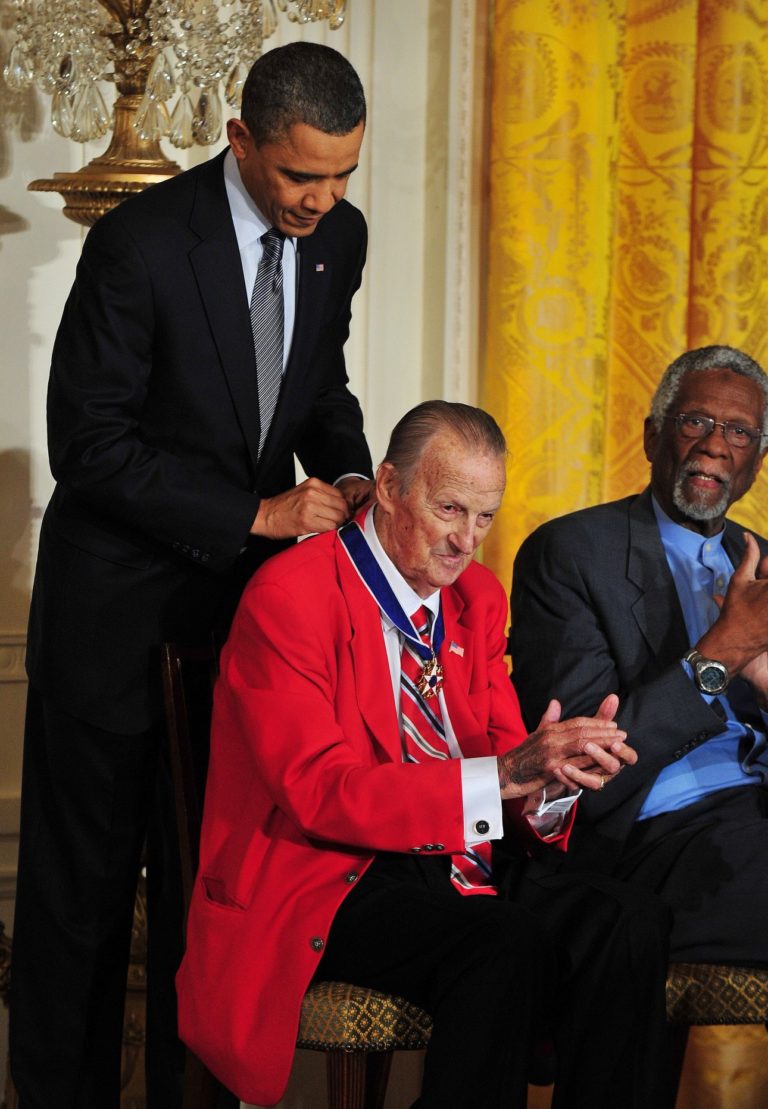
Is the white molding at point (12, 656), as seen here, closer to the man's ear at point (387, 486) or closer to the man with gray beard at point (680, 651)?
the man with gray beard at point (680, 651)

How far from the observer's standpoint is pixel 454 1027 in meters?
2.20

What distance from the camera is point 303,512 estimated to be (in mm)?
2453

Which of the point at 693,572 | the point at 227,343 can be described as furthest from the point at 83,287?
the point at 693,572

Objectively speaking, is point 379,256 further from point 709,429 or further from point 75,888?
point 75,888

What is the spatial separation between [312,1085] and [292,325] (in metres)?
1.84

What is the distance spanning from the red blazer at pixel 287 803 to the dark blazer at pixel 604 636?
447 mm

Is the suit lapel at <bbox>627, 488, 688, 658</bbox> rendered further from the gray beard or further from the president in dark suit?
the president in dark suit

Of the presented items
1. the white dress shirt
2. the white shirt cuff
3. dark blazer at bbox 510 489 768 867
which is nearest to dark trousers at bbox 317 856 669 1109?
the white shirt cuff

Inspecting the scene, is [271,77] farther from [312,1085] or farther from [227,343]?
[312,1085]

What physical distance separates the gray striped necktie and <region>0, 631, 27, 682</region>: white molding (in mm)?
1121

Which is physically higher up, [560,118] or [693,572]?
[560,118]

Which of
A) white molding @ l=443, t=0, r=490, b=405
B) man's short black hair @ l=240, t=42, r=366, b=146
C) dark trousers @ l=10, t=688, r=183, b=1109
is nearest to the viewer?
man's short black hair @ l=240, t=42, r=366, b=146

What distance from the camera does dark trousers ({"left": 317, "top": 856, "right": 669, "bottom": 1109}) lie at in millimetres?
2193

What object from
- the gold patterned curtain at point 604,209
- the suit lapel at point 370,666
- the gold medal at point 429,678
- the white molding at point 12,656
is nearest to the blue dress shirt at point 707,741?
the gold medal at point 429,678
